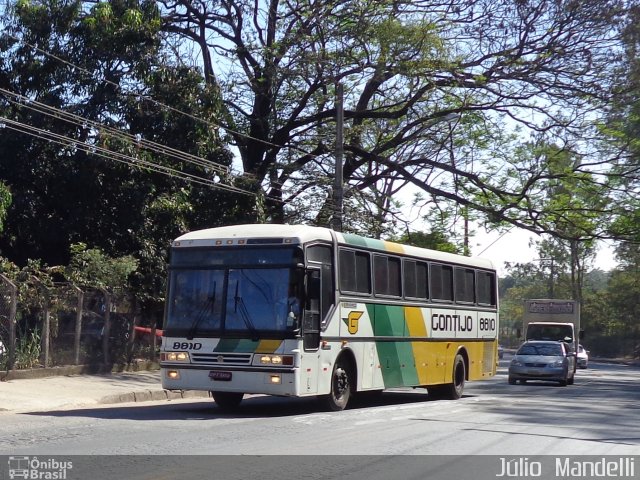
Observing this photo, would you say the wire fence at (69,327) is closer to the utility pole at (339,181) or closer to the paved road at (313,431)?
the paved road at (313,431)

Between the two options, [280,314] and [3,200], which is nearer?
[280,314]

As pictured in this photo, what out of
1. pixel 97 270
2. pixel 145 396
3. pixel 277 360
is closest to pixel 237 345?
pixel 277 360

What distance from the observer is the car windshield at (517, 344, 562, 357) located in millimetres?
32094

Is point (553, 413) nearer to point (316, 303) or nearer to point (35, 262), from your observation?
point (316, 303)

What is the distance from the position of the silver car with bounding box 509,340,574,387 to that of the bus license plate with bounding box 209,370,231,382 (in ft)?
62.0

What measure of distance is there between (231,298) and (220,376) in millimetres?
1310

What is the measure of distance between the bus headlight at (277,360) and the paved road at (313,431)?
0.93 meters

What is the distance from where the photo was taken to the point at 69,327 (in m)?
20.7

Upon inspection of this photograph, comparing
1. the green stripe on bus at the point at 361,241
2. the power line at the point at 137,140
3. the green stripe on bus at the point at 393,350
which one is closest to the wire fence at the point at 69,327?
the power line at the point at 137,140

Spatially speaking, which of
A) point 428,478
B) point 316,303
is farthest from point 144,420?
point 428,478

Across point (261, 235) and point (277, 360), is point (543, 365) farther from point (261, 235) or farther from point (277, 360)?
point (277, 360)

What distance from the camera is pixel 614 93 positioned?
27.3m

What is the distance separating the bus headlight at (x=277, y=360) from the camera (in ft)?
47.3

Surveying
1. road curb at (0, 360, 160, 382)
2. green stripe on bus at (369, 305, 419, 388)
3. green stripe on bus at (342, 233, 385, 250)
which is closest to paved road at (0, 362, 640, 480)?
green stripe on bus at (369, 305, 419, 388)
